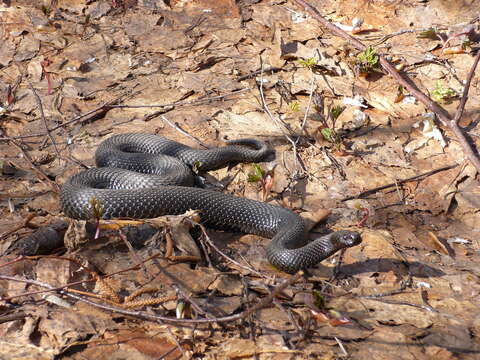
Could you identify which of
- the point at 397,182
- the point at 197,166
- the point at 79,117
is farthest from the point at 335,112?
the point at 79,117

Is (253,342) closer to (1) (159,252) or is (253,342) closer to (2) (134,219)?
(1) (159,252)

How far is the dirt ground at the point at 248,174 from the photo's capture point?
458 cm

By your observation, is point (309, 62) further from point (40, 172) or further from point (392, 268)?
point (40, 172)

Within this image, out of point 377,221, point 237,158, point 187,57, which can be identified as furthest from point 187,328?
point 187,57

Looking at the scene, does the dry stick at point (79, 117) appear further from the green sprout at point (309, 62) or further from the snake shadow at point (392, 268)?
the snake shadow at point (392, 268)

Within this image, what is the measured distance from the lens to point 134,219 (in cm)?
618

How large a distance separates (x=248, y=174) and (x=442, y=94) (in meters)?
3.78

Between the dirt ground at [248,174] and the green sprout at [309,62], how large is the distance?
203mm

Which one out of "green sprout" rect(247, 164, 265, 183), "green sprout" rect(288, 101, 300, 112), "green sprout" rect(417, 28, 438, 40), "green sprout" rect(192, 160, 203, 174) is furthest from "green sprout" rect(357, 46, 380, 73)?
"green sprout" rect(192, 160, 203, 174)

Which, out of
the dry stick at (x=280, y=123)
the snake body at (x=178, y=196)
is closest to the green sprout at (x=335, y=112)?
the dry stick at (x=280, y=123)

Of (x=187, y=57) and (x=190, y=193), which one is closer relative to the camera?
(x=190, y=193)

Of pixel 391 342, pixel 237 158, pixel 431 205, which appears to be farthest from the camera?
pixel 237 158

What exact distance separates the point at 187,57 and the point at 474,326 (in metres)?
7.57

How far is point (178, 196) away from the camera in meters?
6.68
